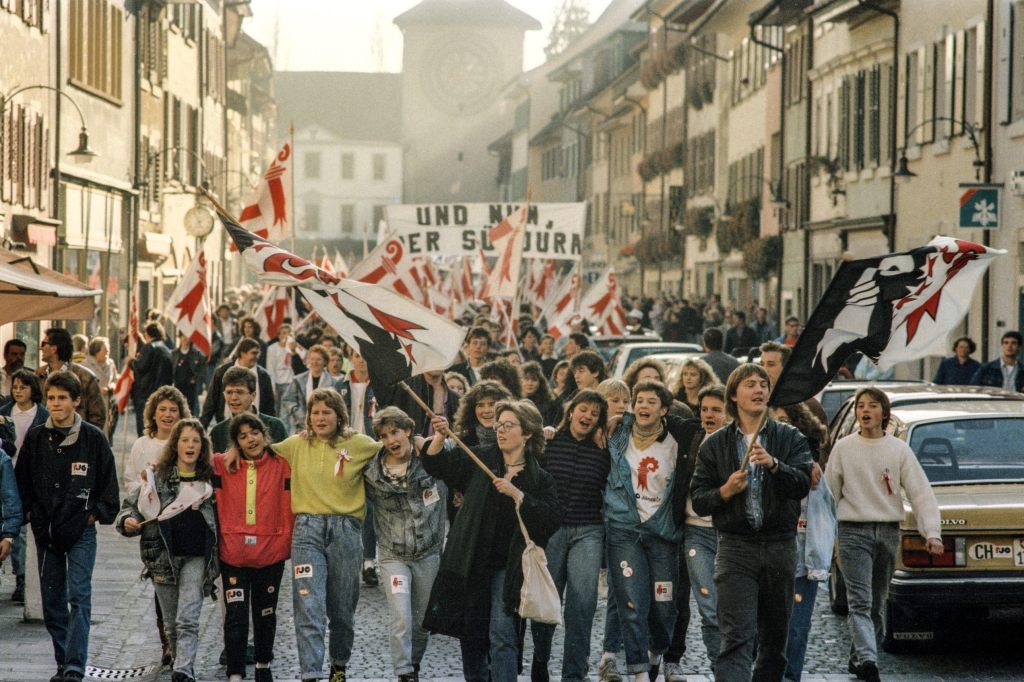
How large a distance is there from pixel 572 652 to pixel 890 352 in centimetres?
238

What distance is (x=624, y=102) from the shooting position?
67.9 meters

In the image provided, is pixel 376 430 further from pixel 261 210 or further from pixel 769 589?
pixel 261 210

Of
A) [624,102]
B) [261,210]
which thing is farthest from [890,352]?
[624,102]

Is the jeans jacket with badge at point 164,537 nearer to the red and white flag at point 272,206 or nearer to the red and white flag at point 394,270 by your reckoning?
the red and white flag at point 272,206

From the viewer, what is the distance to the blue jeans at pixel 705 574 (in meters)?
9.65

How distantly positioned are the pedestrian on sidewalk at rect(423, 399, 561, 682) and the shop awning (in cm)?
336

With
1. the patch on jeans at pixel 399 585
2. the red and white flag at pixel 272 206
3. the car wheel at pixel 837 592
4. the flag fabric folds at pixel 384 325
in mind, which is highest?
the red and white flag at pixel 272 206

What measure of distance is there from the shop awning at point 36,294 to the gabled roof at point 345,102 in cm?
13542

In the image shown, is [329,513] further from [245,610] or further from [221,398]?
[221,398]

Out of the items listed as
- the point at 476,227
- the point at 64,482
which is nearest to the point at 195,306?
the point at 476,227

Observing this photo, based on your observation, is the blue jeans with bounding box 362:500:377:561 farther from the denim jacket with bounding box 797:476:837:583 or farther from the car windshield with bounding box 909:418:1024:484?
the denim jacket with bounding box 797:476:837:583

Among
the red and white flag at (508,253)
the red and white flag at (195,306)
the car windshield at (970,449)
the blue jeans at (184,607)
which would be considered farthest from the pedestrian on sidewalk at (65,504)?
the red and white flag at (508,253)

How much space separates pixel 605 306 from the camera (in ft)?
95.0

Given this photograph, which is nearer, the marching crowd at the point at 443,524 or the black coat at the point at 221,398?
the marching crowd at the point at 443,524
